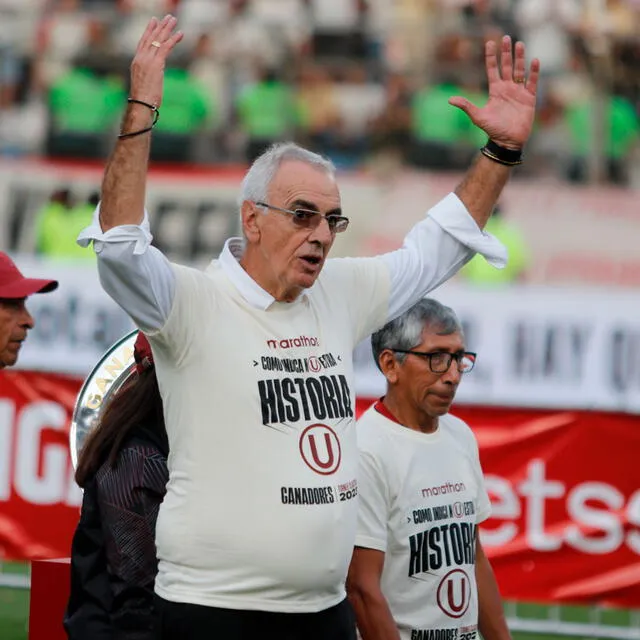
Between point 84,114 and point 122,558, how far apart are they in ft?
38.7

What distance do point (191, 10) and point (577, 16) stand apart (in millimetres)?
4238

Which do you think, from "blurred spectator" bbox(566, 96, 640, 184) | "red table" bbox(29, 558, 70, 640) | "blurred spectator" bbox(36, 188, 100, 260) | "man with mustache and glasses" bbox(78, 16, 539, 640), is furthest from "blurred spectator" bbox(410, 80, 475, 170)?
"man with mustache and glasses" bbox(78, 16, 539, 640)

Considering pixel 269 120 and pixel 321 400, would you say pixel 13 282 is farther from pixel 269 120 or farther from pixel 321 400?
pixel 269 120

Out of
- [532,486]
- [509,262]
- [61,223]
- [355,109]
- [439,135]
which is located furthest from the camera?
[355,109]

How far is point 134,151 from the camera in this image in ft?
12.2

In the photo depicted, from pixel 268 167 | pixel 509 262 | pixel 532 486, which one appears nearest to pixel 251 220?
pixel 268 167

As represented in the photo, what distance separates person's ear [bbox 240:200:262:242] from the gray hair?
20 mm

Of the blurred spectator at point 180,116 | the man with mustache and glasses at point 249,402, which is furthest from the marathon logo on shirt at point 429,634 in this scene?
the blurred spectator at point 180,116

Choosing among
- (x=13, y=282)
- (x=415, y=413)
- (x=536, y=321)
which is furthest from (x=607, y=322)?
(x=13, y=282)

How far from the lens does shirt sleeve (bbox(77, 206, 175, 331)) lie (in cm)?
365

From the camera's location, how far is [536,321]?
7.97m

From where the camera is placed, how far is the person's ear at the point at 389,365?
17.2ft

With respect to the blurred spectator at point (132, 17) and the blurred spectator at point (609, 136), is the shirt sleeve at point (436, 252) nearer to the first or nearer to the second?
the blurred spectator at point (609, 136)

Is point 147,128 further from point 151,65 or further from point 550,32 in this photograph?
point 550,32
